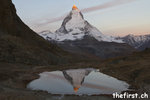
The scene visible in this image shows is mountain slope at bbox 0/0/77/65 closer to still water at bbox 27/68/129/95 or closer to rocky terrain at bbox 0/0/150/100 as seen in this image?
rocky terrain at bbox 0/0/150/100

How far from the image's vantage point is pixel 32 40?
116 meters

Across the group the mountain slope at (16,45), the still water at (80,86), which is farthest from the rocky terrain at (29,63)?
the still water at (80,86)

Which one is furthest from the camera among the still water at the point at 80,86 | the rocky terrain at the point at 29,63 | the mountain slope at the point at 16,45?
the mountain slope at the point at 16,45

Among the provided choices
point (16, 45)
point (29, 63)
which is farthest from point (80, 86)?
point (16, 45)

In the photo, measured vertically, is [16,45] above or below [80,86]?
above

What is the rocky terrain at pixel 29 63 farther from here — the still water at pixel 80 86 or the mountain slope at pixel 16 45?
the still water at pixel 80 86

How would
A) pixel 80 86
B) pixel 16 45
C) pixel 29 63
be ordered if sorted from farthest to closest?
pixel 16 45 → pixel 29 63 → pixel 80 86

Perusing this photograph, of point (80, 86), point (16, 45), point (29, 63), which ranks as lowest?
point (80, 86)

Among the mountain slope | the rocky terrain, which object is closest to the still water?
the rocky terrain

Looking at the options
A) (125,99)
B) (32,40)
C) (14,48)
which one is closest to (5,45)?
(14,48)

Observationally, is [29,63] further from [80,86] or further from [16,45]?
[80,86]

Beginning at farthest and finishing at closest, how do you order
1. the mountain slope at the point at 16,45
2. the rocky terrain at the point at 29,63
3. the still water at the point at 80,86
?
the mountain slope at the point at 16,45 → the rocky terrain at the point at 29,63 → the still water at the point at 80,86

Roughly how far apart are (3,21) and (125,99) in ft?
319

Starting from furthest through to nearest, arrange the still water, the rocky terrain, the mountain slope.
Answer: the mountain slope
the rocky terrain
the still water
